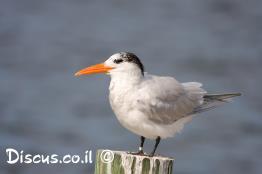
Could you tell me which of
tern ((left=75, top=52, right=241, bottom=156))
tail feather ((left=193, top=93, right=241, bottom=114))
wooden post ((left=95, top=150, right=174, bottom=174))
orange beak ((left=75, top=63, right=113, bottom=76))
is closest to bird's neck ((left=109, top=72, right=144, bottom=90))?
tern ((left=75, top=52, right=241, bottom=156))

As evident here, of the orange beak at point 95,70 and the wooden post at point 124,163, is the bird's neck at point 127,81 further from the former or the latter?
the wooden post at point 124,163

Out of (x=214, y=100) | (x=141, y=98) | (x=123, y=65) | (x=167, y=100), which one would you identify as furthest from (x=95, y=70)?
(x=214, y=100)

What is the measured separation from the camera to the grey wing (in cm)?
525

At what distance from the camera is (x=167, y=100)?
5.47m

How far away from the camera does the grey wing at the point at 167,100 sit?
17.2ft

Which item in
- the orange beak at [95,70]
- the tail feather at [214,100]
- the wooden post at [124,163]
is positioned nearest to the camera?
the wooden post at [124,163]

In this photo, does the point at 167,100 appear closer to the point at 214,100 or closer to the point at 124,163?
the point at 214,100

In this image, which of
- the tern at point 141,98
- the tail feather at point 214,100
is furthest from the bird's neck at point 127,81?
the tail feather at point 214,100

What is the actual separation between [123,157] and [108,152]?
0.32ft

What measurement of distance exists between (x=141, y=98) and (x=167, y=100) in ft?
1.08

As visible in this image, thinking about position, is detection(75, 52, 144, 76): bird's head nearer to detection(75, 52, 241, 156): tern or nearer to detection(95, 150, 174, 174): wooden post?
detection(75, 52, 241, 156): tern

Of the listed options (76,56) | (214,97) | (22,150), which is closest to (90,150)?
(22,150)

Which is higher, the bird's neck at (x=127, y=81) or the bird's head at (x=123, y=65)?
the bird's head at (x=123, y=65)

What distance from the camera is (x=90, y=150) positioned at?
10266 millimetres
